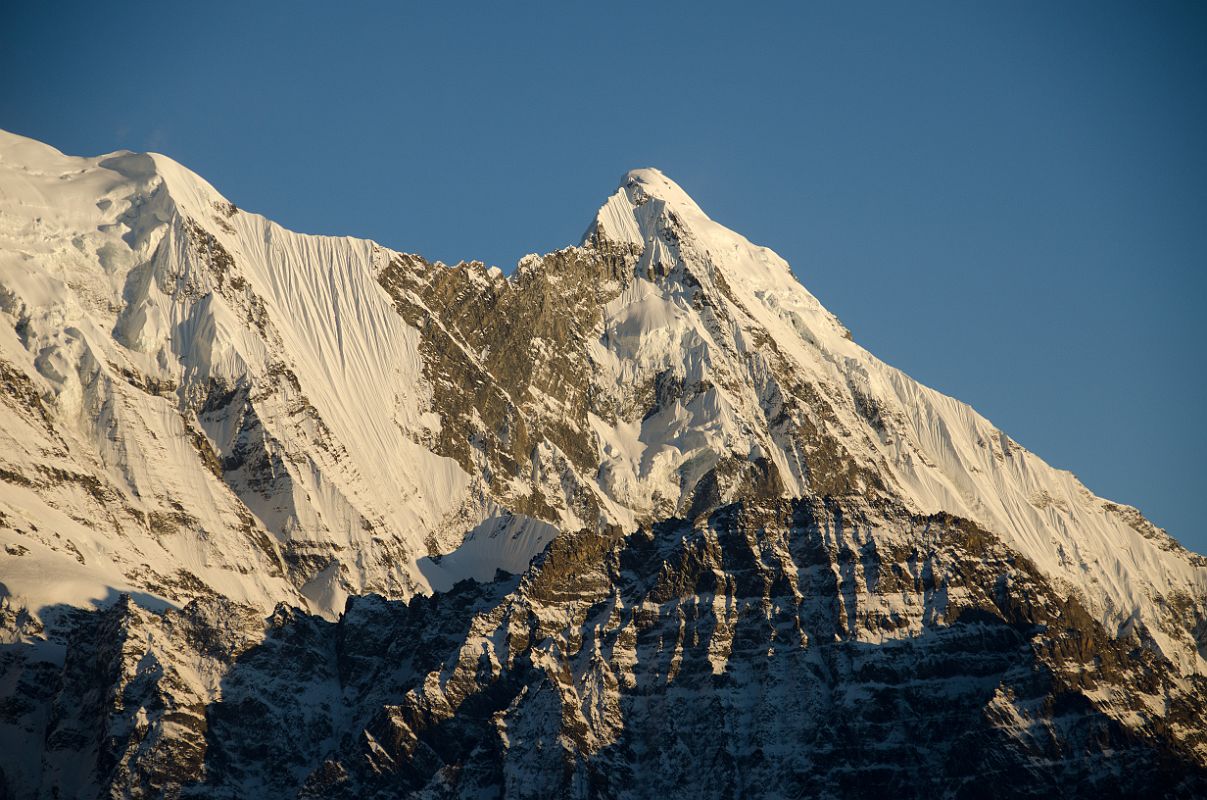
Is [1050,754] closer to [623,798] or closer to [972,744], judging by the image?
[972,744]

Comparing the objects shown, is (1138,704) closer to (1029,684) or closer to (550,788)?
(1029,684)

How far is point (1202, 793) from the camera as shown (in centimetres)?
18888

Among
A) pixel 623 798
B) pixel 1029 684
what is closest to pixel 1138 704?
pixel 1029 684

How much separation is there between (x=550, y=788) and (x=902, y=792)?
26.2 meters

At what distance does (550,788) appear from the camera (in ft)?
650

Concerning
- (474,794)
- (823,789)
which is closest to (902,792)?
(823,789)

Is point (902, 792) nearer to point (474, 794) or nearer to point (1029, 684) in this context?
point (1029, 684)

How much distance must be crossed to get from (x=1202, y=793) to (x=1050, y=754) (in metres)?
11.1

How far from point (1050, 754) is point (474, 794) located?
4264cm

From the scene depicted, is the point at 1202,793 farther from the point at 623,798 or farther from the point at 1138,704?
the point at 623,798

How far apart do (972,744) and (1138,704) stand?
1413 centimetres

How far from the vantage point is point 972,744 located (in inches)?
7662

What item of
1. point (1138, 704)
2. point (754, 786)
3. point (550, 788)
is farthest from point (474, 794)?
point (1138, 704)

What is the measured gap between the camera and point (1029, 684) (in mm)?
198250
